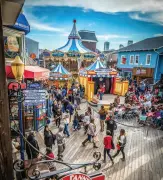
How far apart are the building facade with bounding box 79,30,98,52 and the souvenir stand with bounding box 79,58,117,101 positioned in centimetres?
2499

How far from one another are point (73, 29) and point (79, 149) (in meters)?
20.7

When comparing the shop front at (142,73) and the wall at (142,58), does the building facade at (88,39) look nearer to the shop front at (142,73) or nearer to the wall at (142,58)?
the wall at (142,58)

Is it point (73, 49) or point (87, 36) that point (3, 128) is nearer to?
point (73, 49)

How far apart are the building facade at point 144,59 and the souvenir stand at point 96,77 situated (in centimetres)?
635

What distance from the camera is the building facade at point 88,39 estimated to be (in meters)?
41.2

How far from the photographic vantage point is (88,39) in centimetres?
4141

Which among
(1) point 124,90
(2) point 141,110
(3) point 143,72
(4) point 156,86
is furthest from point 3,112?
(3) point 143,72

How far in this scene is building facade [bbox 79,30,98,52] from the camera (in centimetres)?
4122

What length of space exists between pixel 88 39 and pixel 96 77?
26.0m

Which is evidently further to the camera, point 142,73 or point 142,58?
point 142,58

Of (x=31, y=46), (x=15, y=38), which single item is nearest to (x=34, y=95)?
(x=15, y=38)

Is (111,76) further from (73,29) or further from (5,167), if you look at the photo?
(5,167)

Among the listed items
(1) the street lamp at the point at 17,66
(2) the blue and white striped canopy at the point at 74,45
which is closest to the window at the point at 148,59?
(2) the blue and white striped canopy at the point at 74,45

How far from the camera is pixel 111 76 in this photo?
59.3ft
